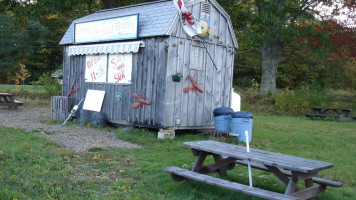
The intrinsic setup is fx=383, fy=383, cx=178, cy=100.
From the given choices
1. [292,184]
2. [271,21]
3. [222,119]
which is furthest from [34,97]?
[292,184]

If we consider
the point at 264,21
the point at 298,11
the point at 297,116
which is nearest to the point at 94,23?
the point at 264,21

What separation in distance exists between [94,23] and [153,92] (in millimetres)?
3416

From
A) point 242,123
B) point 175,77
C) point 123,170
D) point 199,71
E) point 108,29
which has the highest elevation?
point 108,29

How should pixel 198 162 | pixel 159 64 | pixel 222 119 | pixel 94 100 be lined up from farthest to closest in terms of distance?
pixel 94 100
pixel 222 119
pixel 159 64
pixel 198 162

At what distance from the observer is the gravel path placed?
8773mm

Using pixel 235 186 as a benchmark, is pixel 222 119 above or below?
above

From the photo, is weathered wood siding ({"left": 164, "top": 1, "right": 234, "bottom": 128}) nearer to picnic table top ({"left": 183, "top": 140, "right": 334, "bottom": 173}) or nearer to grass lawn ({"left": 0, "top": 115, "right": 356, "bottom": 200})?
grass lawn ({"left": 0, "top": 115, "right": 356, "bottom": 200})

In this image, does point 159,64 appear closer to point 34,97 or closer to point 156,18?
point 156,18

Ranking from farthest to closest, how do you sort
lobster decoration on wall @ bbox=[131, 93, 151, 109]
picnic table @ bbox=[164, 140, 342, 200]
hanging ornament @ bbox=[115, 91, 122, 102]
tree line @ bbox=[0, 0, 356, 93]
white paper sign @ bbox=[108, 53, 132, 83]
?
tree line @ bbox=[0, 0, 356, 93] → hanging ornament @ bbox=[115, 91, 122, 102] → white paper sign @ bbox=[108, 53, 132, 83] → lobster decoration on wall @ bbox=[131, 93, 151, 109] → picnic table @ bbox=[164, 140, 342, 200]

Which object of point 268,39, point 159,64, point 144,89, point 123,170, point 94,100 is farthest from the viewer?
point 268,39

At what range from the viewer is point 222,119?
10.3 m

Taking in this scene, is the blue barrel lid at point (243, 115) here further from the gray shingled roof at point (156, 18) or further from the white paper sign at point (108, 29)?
the white paper sign at point (108, 29)

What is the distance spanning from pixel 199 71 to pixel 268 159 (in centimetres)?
615

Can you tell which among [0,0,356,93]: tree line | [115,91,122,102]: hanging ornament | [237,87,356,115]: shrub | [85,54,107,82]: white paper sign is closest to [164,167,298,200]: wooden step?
[115,91,122,102]: hanging ornament
